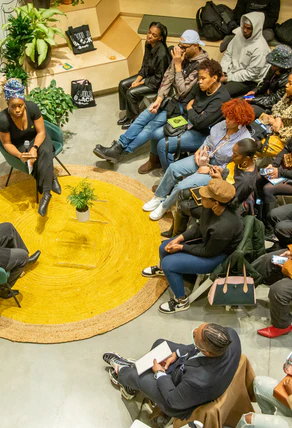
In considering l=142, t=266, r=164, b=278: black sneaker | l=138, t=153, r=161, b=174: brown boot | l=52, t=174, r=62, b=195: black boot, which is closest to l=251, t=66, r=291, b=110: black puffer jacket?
l=138, t=153, r=161, b=174: brown boot

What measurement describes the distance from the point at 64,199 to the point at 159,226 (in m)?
1.11

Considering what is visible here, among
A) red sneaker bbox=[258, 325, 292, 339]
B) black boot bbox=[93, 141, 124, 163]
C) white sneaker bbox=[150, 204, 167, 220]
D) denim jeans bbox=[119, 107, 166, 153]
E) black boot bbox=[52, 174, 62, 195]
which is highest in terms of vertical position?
denim jeans bbox=[119, 107, 166, 153]

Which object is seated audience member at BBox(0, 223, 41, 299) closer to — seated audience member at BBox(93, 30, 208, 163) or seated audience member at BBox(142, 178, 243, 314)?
seated audience member at BBox(142, 178, 243, 314)

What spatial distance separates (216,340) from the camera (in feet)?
8.64

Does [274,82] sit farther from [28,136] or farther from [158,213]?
[28,136]

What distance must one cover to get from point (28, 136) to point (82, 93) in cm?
176

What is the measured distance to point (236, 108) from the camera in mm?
4285

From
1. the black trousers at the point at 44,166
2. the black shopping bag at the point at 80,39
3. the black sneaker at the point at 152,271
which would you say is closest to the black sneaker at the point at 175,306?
the black sneaker at the point at 152,271

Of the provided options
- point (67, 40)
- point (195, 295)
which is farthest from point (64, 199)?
point (67, 40)

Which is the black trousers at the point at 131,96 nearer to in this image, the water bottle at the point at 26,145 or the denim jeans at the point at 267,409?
the water bottle at the point at 26,145

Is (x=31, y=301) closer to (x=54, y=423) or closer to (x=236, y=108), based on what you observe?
(x=54, y=423)

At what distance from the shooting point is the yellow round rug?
407 cm

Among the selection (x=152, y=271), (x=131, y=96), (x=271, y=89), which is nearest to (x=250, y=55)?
(x=271, y=89)

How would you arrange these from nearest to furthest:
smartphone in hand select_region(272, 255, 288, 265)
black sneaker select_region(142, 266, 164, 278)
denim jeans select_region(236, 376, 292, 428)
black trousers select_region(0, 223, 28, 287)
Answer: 1. denim jeans select_region(236, 376, 292, 428)
2. smartphone in hand select_region(272, 255, 288, 265)
3. black trousers select_region(0, 223, 28, 287)
4. black sneaker select_region(142, 266, 164, 278)
